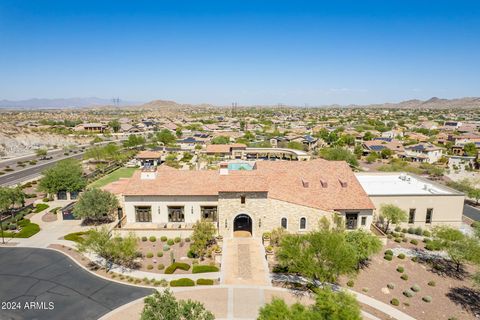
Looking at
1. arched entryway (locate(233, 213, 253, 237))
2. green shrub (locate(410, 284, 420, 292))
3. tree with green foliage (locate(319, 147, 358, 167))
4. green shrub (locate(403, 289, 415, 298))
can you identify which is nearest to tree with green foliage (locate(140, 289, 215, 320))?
arched entryway (locate(233, 213, 253, 237))

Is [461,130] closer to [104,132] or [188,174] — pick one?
[188,174]

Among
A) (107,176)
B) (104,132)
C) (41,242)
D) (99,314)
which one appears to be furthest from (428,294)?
(104,132)

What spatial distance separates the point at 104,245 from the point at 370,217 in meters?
33.8

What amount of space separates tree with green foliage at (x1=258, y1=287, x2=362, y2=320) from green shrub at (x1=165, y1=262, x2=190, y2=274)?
50.7 feet

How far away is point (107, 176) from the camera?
76.8 meters

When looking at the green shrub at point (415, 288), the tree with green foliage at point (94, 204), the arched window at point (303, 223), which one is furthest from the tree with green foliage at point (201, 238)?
the green shrub at point (415, 288)

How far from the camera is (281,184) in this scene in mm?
42125

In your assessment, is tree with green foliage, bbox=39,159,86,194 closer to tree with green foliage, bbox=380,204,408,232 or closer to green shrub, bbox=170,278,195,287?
green shrub, bbox=170,278,195,287

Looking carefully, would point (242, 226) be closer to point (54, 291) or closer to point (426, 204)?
point (54, 291)

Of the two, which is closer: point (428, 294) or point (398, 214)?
point (428, 294)

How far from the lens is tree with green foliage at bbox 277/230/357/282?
27266mm

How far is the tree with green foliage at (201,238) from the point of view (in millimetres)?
34188

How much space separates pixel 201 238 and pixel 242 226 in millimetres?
8685

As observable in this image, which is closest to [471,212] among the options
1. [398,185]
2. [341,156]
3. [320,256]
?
[398,185]
